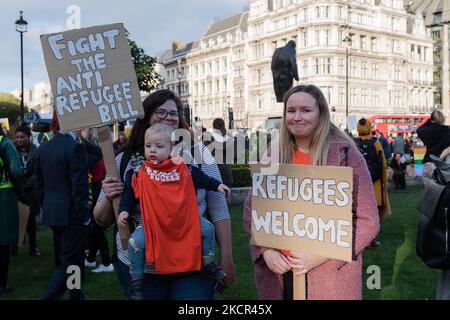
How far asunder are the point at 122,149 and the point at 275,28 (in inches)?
2612

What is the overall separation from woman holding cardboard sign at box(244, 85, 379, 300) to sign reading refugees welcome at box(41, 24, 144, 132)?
896 mm

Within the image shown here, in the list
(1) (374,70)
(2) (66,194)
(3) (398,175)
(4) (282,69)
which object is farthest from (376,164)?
(1) (374,70)

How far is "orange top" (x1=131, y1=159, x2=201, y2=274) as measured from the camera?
2658 millimetres

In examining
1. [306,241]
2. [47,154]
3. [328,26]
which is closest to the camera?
[306,241]

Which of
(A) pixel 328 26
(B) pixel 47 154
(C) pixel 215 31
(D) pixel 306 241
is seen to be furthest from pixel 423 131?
(C) pixel 215 31

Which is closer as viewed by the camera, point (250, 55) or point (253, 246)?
point (253, 246)

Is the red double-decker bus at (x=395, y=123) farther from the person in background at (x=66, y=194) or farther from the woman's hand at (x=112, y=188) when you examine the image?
the woman's hand at (x=112, y=188)

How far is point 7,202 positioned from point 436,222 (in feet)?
13.5

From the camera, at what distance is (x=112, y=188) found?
2.88 m

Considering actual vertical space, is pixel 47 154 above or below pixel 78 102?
below

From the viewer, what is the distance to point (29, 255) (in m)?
7.60

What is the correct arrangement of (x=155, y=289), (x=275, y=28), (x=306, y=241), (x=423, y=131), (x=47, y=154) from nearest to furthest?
(x=306, y=241)
(x=155, y=289)
(x=47, y=154)
(x=423, y=131)
(x=275, y=28)

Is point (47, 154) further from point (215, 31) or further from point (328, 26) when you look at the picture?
point (215, 31)

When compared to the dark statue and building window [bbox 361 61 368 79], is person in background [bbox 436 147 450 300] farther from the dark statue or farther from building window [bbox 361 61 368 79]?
building window [bbox 361 61 368 79]
